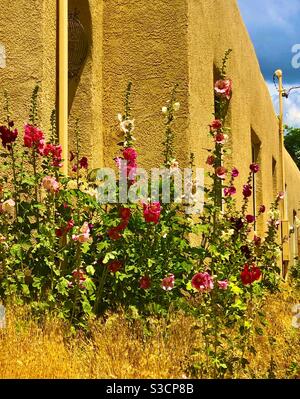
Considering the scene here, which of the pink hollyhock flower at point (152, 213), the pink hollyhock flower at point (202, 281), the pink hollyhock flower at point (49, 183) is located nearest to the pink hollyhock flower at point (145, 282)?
the pink hollyhock flower at point (152, 213)

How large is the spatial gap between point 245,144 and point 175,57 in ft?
10.1

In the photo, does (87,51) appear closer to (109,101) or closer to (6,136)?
(109,101)

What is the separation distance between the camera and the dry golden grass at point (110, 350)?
114 inches

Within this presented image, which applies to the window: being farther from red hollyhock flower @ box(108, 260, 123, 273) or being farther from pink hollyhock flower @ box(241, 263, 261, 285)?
pink hollyhock flower @ box(241, 263, 261, 285)

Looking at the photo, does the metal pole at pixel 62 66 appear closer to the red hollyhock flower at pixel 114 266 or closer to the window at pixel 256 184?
the red hollyhock flower at pixel 114 266

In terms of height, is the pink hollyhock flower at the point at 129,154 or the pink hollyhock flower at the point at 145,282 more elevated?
the pink hollyhock flower at the point at 129,154

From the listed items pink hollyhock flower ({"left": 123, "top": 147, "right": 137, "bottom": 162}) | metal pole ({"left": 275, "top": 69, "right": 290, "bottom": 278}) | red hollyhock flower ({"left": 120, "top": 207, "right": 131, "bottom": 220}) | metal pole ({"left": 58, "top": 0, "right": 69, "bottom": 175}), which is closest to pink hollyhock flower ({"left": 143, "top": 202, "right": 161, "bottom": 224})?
red hollyhock flower ({"left": 120, "top": 207, "right": 131, "bottom": 220})

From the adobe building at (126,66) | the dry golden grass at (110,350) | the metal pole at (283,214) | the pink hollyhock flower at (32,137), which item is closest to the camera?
the dry golden grass at (110,350)

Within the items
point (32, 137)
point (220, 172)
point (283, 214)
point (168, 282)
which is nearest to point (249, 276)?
point (168, 282)

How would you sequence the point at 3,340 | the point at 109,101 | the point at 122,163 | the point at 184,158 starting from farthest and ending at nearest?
1. the point at 109,101
2. the point at 184,158
3. the point at 122,163
4. the point at 3,340

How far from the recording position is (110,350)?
3209 millimetres

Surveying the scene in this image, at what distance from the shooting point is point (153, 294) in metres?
3.90
